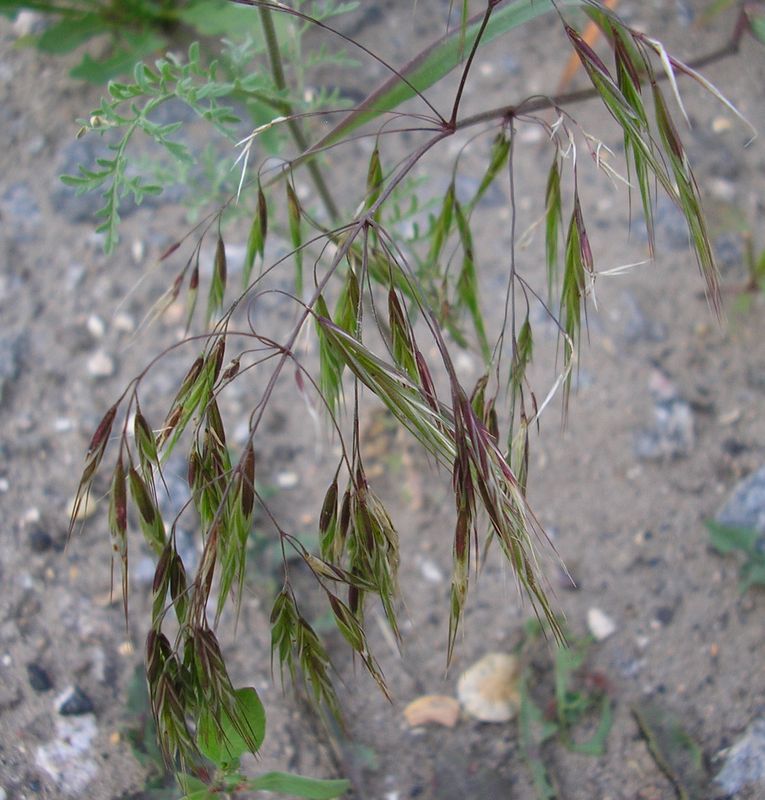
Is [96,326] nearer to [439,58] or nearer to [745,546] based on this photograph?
[439,58]

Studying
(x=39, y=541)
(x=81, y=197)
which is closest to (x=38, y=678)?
(x=39, y=541)

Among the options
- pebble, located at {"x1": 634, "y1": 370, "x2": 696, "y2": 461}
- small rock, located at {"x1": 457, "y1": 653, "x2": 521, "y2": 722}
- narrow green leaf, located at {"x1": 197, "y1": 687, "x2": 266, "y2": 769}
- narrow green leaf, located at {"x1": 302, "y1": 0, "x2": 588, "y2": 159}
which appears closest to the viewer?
narrow green leaf, located at {"x1": 197, "y1": 687, "x2": 266, "y2": 769}

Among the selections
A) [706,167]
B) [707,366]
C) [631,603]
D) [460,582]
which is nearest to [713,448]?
[707,366]

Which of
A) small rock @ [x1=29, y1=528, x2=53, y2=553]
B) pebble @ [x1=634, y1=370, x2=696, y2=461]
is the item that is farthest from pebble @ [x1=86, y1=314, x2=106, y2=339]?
pebble @ [x1=634, y1=370, x2=696, y2=461]

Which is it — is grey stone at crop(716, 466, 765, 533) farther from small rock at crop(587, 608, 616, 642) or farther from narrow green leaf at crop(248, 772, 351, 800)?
narrow green leaf at crop(248, 772, 351, 800)

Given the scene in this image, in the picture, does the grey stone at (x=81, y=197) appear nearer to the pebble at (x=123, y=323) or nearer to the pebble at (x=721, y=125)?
the pebble at (x=123, y=323)

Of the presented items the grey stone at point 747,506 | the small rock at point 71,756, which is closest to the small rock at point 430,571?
the grey stone at point 747,506

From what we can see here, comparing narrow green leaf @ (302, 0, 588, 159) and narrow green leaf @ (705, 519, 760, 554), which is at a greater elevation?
narrow green leaf @ (302, 0, 588, 159)
